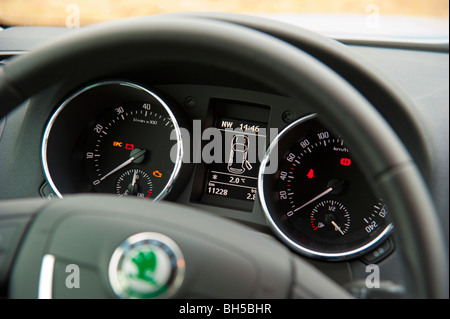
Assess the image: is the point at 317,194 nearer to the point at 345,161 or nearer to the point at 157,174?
the point at 345,161

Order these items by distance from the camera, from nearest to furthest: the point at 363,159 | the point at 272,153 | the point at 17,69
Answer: the point at 363,159, the point at 17,69, the point at 272,153

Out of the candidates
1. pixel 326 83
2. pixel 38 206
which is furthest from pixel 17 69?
pixel 326 83

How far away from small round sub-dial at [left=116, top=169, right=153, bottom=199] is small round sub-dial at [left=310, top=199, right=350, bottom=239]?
2.34 ft

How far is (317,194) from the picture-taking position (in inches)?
77.8

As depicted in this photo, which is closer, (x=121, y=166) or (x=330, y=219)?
(x=330, y=219)

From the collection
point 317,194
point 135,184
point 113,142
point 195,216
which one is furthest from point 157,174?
point 195,216

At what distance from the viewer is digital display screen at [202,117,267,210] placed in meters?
2.09

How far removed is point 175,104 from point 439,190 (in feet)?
3.84

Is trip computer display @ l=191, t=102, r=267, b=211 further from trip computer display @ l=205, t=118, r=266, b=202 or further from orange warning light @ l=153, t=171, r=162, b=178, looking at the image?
orange warning light @ l=153, t=171, r=162, b=178

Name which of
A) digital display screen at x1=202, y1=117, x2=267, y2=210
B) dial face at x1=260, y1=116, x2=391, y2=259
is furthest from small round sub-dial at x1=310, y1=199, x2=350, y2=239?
digital display screen at x1=202, y1=117, x2=267, y2=210

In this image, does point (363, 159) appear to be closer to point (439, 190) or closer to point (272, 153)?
point (439, 190)

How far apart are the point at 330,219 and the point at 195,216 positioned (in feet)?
3.10

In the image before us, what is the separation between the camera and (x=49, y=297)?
3.62 feet

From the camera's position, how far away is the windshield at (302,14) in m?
1.81
